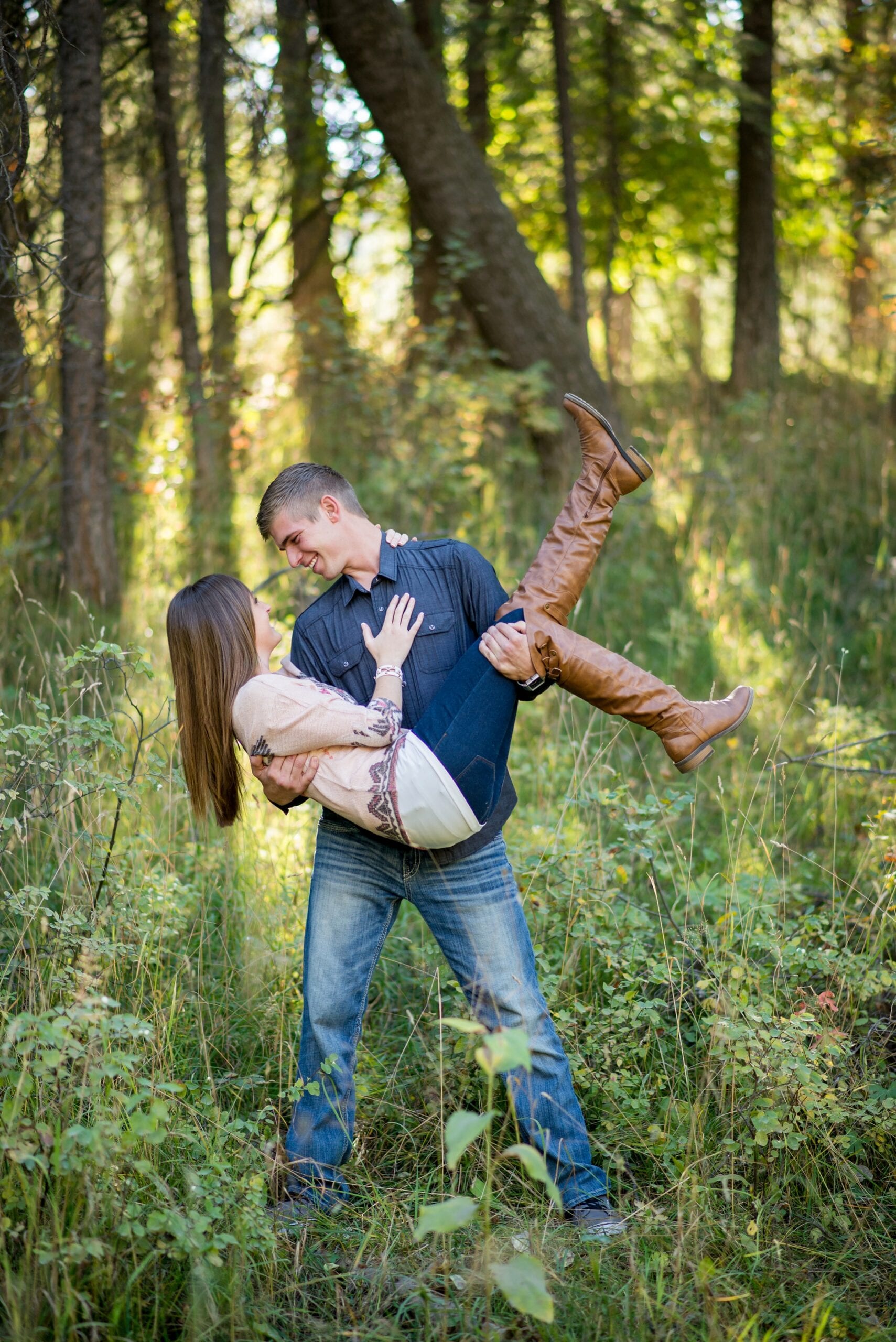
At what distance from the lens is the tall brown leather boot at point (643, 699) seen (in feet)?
9.84

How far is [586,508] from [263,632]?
3.44 ft

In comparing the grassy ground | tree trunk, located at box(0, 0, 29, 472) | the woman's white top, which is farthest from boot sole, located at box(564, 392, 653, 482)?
tree trunk, located at box(0, 0, 29, 472)

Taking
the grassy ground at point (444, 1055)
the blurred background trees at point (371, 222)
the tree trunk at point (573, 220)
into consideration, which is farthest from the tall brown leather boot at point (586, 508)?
the tree trunk at point (573, 220)

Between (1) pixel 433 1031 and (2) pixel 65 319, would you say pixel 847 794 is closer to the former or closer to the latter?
(1) pixel 433 1031

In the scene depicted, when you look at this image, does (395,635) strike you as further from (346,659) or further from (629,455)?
(629,455)

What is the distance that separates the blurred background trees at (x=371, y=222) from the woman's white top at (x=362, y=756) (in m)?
2.72

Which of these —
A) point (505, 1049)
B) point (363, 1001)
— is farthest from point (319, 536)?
point (505, 1049)

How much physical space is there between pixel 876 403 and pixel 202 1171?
332 inches

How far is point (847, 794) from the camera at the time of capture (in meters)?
4.93

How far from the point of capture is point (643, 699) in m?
3.09

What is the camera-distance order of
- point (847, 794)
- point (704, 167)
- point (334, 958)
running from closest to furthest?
point (334, 958)
point (847, 794)
point (704, 167)

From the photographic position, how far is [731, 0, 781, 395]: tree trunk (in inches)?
409

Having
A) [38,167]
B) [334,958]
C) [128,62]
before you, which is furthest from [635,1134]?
[128,62]

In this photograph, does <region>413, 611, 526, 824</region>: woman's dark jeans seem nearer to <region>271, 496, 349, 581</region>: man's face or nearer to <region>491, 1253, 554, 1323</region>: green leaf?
<region>271, 496, 349, 581</region>: man's face
